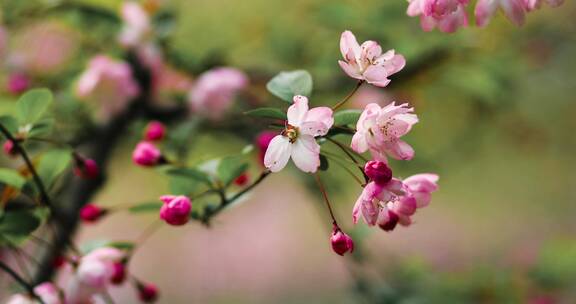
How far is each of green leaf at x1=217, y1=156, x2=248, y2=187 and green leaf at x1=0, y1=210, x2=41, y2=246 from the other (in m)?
0.17

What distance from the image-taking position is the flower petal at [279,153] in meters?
0.47

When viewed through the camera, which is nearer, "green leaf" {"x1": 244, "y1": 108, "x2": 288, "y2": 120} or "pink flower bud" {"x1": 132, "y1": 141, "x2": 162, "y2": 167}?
"green leaf" {"x1": 244, "y1": 108, "x2": 288, "y2": 120}

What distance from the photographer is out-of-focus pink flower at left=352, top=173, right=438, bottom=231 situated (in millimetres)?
474

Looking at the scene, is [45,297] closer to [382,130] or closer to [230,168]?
[230,168]

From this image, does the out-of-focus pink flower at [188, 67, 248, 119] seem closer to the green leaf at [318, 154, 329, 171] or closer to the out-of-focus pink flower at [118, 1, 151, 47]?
the out-of-focus pink flower at [118, 1, 151, 47]

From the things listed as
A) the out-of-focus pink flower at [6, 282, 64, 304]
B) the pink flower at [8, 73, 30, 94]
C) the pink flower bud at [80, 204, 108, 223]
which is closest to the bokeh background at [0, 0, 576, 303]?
the pink flower at [8, 73, 30, 94]

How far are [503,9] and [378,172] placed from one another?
172mm

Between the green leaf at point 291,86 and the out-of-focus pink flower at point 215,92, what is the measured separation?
1.65ft

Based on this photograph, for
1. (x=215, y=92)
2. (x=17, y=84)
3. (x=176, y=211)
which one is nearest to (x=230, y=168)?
(x=176, y=211)

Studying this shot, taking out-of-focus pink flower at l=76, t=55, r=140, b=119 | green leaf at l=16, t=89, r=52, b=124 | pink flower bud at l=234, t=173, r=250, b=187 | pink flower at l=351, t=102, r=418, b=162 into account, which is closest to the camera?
pink flower at l=351, t=102, r=418, b=162

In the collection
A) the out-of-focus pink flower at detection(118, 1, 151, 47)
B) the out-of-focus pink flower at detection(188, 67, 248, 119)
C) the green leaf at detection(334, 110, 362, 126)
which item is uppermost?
the green leaf at detection(334, 110, 362, 126)

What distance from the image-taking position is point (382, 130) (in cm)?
46

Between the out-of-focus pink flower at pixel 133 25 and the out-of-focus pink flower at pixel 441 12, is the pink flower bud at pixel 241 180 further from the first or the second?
the out-of-focus pink flower at pixel 133 25

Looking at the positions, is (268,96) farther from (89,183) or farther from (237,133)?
(89,183)
